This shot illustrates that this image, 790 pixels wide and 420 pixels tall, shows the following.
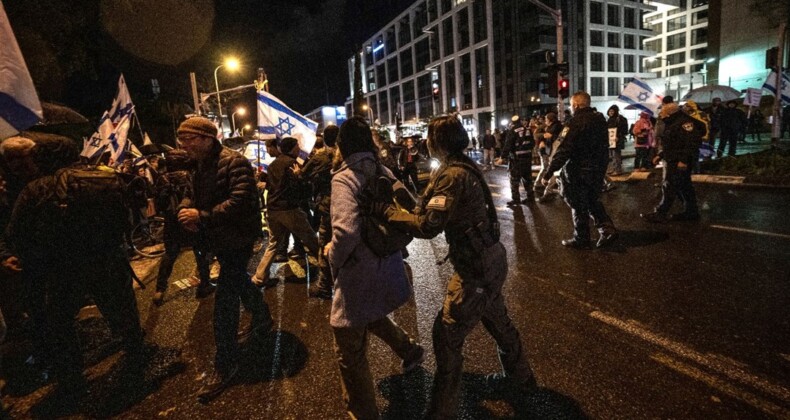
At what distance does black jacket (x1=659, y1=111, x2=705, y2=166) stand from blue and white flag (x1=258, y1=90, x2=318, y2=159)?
6160 mm

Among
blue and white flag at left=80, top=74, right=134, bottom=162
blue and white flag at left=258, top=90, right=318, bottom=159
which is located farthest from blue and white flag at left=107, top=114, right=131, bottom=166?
blue and white flag at left=258, top=90, right=318, bottom=159

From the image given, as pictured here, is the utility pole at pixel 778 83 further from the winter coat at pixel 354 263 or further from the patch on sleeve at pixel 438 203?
the winter coat at pixel 354 263

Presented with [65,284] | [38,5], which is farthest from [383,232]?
[38,5]

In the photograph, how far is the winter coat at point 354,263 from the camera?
228cm

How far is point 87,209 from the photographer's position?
3.09m

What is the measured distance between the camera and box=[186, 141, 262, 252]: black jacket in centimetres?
307

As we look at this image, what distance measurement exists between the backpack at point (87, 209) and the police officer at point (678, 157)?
24.9 feet

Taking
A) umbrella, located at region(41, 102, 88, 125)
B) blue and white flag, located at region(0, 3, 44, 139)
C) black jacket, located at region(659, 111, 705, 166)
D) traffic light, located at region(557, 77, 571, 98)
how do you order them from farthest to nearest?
traffic light, located at region(557, 77, 571, 98)
umbrella, located at region(41, 102, 88, 125)
black jacket, located at region(659, 111, 705, 166)
blue and white flag, located at region(0, 3, 44, 139)

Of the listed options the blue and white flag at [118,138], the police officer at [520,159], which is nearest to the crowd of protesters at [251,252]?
the blue and white flag at [118,138]

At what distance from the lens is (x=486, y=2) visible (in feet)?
185

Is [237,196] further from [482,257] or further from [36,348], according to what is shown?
[36,348]

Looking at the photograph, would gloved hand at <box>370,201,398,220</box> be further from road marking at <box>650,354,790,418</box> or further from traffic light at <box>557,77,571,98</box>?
traffic light at <box>557,77,571,98</box>

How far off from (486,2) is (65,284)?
6215 centimetres

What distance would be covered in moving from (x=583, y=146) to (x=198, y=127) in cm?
490
